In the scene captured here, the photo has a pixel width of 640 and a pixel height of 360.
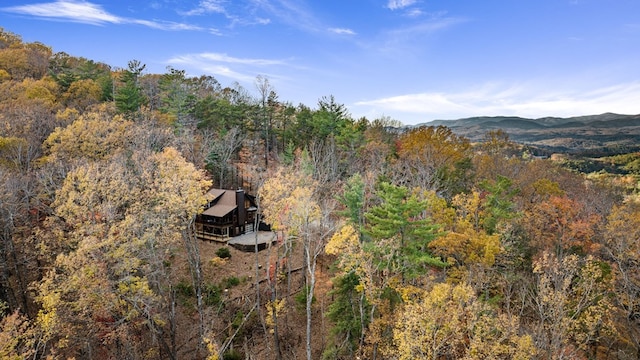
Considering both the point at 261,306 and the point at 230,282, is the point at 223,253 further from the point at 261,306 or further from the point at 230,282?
the point at 261,306

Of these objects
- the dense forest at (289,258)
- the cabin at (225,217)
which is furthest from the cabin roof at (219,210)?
the dense forest at (289,258)

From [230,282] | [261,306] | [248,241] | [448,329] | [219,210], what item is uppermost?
[219,210]

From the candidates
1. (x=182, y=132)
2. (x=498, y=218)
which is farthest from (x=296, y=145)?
A: (x=498, y=218)

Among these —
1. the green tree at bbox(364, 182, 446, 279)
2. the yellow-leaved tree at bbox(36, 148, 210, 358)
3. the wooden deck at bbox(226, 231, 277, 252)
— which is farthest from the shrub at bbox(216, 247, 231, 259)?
the green tree at bbox(364, 182, 446, 279)

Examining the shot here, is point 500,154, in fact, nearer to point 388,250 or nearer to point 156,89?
point 388,250

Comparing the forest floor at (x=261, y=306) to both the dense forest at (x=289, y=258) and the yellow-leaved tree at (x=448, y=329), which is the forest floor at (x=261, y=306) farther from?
the yellow-leaved tree at (x=448, y=329)

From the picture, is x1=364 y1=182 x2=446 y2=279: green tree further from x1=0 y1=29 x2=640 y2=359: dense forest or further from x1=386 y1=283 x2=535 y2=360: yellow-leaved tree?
x1=386 y1=283 x2=535 y2=360: yellow-leaved tree

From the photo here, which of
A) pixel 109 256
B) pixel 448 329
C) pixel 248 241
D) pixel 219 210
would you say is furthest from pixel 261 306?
pixel 448 329
